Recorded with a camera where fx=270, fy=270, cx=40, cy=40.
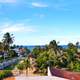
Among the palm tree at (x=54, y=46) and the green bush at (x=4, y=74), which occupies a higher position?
the palm tree at (x=54, y=46)

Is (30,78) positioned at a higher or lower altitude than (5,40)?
lower

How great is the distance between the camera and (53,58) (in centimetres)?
5966

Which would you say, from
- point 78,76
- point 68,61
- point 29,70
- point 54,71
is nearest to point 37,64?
point 29,70

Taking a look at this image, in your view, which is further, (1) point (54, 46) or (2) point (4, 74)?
(1) point (54, 46)

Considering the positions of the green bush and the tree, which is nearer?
the green bush

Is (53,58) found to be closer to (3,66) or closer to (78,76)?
(3,66)

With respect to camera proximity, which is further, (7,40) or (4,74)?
(7,40)

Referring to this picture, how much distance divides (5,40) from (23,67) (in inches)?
1152

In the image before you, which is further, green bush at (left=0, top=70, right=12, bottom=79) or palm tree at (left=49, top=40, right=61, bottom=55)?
palm tree at (left=49, top=40, right=61, bottom=55)

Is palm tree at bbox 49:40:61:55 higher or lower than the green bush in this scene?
higher

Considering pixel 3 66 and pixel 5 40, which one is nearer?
pixel 3 66

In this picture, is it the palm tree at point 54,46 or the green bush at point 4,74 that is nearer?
the green bush at point 4,74

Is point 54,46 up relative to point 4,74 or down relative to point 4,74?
up

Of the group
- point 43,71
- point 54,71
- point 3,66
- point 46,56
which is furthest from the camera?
point 3,66
